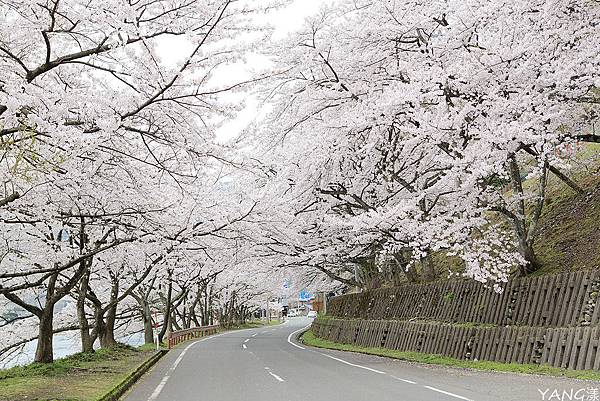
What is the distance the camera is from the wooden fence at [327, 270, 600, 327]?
12.9 metres

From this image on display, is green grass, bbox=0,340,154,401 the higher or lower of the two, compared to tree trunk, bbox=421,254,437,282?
lower

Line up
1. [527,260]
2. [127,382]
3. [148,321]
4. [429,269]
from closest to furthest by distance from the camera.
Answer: [127,382], [527,260], [429,269], [148,321]

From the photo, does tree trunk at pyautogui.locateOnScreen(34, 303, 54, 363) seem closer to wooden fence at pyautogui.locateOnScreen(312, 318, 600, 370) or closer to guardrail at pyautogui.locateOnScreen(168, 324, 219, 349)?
wooden fence at pyautogui.locateOnScreen(312, 318, 600, 370)

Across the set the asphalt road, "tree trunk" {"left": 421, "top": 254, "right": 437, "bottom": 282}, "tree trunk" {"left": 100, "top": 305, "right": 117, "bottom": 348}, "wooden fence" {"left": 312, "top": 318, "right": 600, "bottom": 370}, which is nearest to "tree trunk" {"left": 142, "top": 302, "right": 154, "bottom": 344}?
"tree trunk" {"left": 100, "top": 305, "right": 117, "bottom": 348}

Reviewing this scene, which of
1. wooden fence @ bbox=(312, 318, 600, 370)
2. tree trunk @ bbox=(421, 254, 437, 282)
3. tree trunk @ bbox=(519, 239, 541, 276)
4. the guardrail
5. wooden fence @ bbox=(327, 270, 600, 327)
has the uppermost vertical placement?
tree trunk @ bbox=(519, 239, 541, 276)

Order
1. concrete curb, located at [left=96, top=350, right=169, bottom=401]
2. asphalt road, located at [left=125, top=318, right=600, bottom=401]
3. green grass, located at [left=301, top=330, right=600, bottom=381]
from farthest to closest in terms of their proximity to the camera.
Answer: green grass, located at [left=301, top=330, right=600, bottom=381]
concrete curb, located at [left=96, top=350, right=169, bottom=401]
asphalt road, located at [left=125, top=318, right=600, bottom=401]

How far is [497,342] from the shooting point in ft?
49.9

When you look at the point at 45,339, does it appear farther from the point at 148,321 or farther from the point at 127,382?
the point at 148,321

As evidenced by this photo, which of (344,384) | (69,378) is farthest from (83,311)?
(344,384)

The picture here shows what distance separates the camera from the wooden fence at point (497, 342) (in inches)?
477

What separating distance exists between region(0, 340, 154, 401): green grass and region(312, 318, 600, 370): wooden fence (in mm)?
8886

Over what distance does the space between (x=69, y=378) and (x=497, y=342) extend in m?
10.2

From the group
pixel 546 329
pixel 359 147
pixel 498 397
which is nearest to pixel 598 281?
pixel 546 329

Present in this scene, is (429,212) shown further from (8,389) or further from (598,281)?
(8,389)
